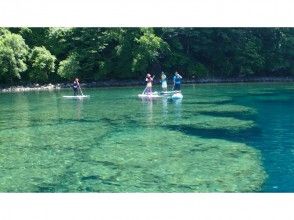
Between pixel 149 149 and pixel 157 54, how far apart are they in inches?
1134

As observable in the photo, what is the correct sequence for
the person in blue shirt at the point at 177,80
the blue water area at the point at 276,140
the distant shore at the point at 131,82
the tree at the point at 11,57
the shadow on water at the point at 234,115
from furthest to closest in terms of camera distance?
1. the distant shore at the point at 131,82
2. the tree at the point at 11,57
3. the person in blue shirt at the point at 177,80
4. the shadow on water at the point at 234,115
5. the blue water area at the point at 276,140

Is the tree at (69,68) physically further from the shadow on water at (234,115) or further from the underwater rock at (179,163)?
the underwater rock at (179,163)

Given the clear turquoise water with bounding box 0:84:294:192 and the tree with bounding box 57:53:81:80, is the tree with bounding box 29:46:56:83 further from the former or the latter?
the clear turquoise water with bounding box 0:84:294:192

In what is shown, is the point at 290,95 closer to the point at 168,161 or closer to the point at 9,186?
the point at 168,161

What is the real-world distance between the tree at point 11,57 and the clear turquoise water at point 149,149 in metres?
16.7

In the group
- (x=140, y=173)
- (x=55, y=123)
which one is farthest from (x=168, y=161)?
(x=55, y=123)

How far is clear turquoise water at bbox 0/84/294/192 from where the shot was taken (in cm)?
948

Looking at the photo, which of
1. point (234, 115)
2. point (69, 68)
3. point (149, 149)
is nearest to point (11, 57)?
point (69, 68)

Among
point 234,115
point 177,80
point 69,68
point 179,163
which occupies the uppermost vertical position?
point 69,68

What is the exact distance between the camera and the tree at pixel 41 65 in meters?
39.6

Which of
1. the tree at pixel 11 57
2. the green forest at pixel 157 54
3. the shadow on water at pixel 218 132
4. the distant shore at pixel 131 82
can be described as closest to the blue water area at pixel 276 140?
the shadow on water at pixel 218 132

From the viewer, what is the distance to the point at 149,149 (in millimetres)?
12367

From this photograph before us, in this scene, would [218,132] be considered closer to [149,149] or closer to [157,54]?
[149,149]
